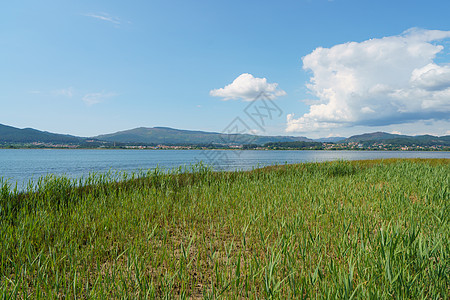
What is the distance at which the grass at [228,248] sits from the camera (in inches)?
112

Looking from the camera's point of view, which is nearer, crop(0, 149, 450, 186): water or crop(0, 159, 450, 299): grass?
crop(0, 159, 450, 299): grass

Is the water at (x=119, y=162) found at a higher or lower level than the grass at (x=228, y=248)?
lower

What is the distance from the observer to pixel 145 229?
5363mm

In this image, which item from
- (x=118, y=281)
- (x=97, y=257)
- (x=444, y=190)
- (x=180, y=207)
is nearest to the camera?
(x=118, y=281)

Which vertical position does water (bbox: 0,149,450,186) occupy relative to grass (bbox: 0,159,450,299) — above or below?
below

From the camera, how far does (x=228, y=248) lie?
4305 mm

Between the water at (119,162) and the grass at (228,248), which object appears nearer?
the grass at (228,248)

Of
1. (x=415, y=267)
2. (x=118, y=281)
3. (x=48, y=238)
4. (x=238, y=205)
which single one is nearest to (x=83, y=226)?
(x=48, y=238)

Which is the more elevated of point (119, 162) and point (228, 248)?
point (228, 248)

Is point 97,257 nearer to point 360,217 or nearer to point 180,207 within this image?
point 180,207

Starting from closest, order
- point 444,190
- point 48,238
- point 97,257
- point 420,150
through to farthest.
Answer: point 97,257, point 48,238, point 444,190, point 420,150

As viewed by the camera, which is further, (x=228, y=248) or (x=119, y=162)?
(x=119, y=162)

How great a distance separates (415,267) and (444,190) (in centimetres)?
624

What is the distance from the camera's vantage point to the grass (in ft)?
9.32
